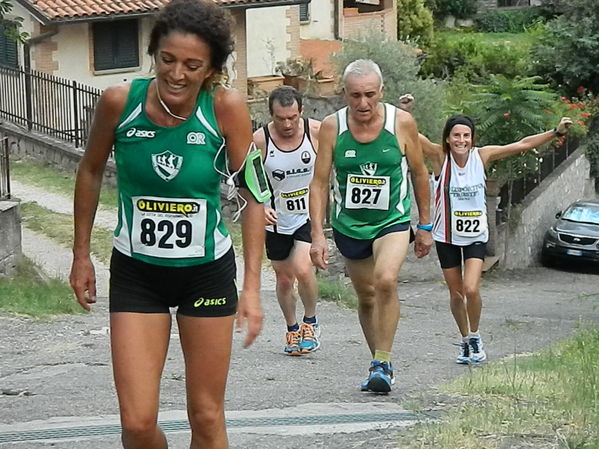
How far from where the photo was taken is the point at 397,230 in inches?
330

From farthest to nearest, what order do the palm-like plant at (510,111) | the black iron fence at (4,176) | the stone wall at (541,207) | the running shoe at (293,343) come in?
the stone wall at (541,207)
the palm-like plant at (510,111)
the black iron fence at (4,176)
the running shoe at (293,343)

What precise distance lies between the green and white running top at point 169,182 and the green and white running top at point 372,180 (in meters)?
3.15

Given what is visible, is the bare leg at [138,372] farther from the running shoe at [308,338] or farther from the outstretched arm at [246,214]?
the running shoe at [308,338]

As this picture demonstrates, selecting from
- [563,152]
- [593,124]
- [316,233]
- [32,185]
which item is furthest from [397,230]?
[593,124]

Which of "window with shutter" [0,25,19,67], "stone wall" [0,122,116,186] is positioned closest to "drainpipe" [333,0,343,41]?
"window with shutter" [0,25,19,67]

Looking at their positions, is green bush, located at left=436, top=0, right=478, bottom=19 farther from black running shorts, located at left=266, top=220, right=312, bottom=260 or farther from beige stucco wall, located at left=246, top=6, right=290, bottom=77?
black running shorts, located at left=266, top=220, right=312, bottom=260

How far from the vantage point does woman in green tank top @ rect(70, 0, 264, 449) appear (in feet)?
16.6

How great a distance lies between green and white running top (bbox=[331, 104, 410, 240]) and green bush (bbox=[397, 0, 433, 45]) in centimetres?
3460

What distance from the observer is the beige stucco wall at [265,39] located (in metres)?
33.3

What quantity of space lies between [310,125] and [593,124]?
2522 cm

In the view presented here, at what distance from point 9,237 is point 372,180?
21.0ft

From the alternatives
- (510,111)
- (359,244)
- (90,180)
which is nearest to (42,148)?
(510,111)

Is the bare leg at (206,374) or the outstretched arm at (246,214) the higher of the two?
the outstretched arm at (246,214)

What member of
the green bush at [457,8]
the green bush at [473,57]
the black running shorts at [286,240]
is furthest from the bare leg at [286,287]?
the green bush at [457,8]
